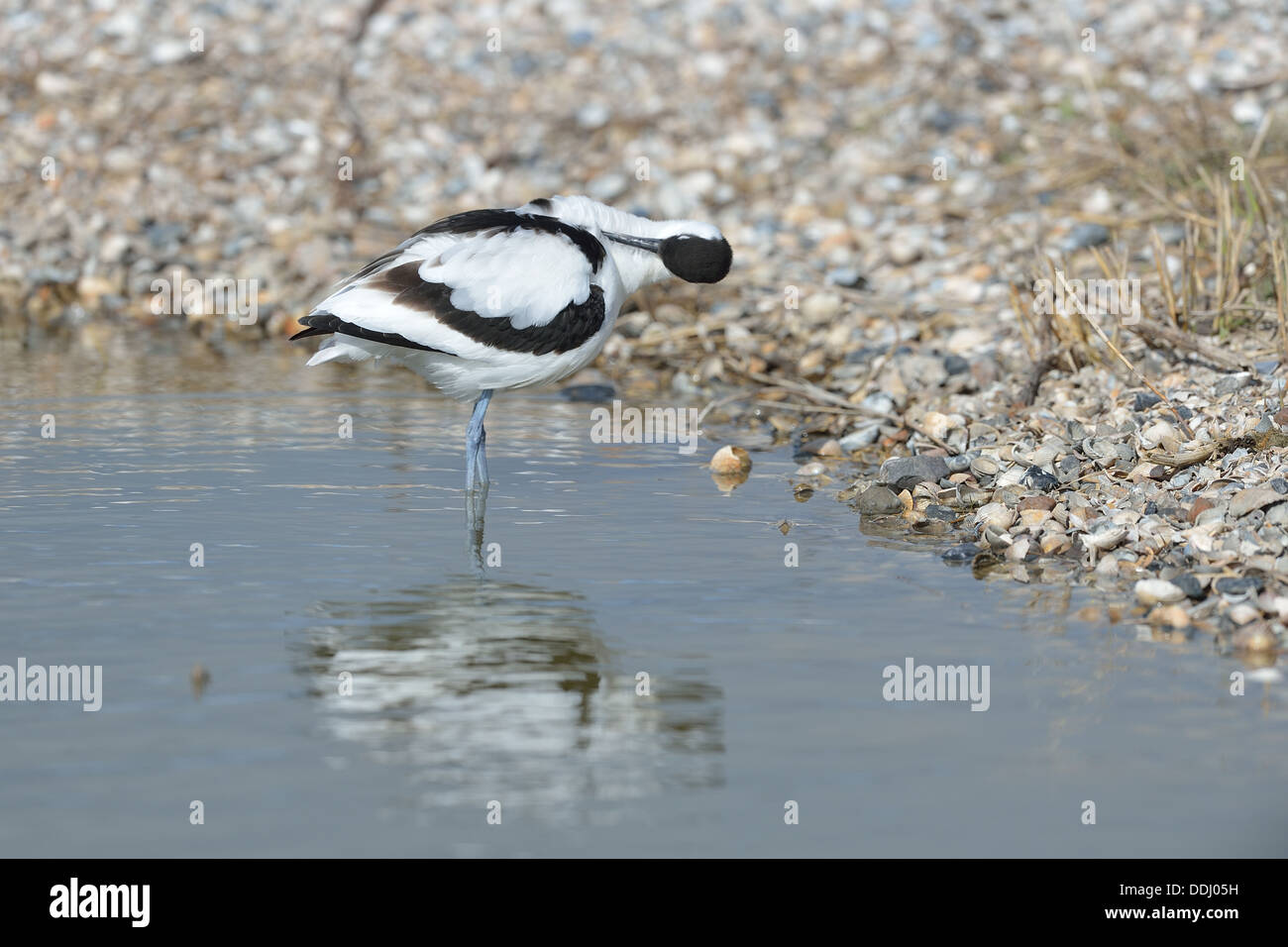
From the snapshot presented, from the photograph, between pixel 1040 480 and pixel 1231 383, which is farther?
pixel 1231 383

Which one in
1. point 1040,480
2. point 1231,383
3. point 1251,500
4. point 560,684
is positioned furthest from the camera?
point 1231,383

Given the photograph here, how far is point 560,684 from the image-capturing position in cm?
579

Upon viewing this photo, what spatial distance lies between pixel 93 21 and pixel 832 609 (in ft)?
46.2

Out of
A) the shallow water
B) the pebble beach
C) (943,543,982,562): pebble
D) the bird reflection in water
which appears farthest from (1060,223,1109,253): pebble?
the bird reflection in water

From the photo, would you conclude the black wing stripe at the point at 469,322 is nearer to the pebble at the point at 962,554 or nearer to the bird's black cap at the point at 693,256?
the bird's black cap at the point at 693,256

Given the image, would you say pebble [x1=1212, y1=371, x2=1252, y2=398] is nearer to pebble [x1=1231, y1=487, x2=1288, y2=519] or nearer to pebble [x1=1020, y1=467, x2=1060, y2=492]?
pebble [x1=1020, y1=467, x2=1060, y2=492]

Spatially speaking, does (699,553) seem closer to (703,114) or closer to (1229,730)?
(1229,730)

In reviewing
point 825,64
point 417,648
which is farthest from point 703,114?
point 417,648

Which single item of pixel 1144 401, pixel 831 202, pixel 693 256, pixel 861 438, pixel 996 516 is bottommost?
pixel 996 516

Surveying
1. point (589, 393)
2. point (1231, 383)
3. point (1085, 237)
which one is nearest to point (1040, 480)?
point (1231, 383)

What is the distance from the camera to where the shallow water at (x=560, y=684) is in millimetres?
4609

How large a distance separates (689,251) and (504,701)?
11.3ft

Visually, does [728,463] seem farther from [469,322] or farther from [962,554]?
[962,554]

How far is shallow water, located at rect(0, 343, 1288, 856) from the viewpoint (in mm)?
4609
